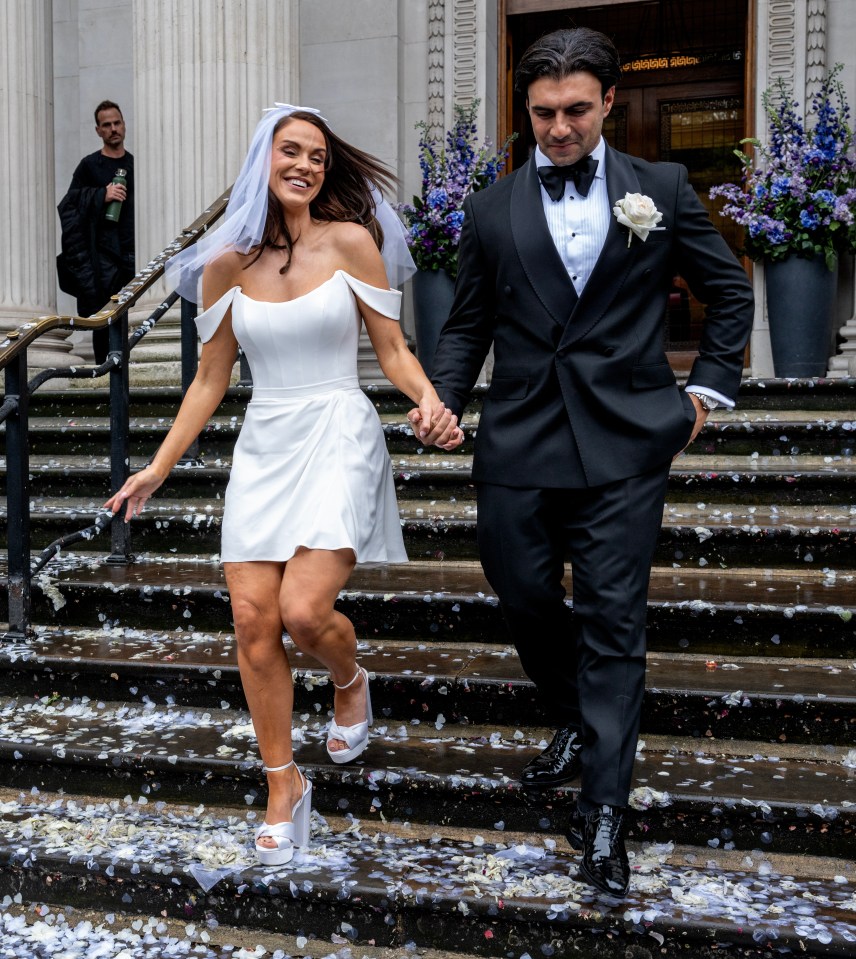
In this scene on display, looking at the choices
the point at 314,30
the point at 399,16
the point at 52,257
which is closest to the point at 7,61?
the point at 52,257

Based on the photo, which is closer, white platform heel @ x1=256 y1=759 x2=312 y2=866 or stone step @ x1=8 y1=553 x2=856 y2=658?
white platform heel @ x1=256 y1=759 x2=312 y2=866

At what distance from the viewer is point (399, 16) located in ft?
29.0

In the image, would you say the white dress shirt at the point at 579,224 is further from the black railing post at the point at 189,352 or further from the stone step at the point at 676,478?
the black railing post at the point at 189,352

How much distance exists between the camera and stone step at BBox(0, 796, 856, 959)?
2799 mm

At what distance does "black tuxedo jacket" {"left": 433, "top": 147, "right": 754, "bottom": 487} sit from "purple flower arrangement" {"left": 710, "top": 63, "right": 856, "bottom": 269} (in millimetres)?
4412

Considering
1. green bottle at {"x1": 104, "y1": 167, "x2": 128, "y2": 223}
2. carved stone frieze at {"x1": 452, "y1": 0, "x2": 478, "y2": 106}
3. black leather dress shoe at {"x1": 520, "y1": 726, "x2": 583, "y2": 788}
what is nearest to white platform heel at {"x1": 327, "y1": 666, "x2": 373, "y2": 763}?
black leather dress shoe at {"x1": 520, "y1": 726, "x2": 583, "y2": 788}

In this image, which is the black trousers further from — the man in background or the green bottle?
the green bottle

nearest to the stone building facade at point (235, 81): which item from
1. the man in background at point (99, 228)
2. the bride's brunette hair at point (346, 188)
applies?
the man in background at point (99, 228)

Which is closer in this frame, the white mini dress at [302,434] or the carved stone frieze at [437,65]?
the white mini dress at [302,434]

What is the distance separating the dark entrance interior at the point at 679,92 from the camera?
33.0 feet

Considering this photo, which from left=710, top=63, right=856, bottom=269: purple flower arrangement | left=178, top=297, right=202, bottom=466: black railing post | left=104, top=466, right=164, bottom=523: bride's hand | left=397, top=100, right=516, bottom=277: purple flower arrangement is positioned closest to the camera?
left=104, top=466, right=164, bottom=523: bride's hand

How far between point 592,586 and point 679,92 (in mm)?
8477

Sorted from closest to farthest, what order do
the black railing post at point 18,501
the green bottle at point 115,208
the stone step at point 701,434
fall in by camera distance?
the black railing post at point 18,501 < the stone step at point 701,434 < the green bottle at point 115,208

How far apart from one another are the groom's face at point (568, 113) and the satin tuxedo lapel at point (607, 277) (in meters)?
0.15
